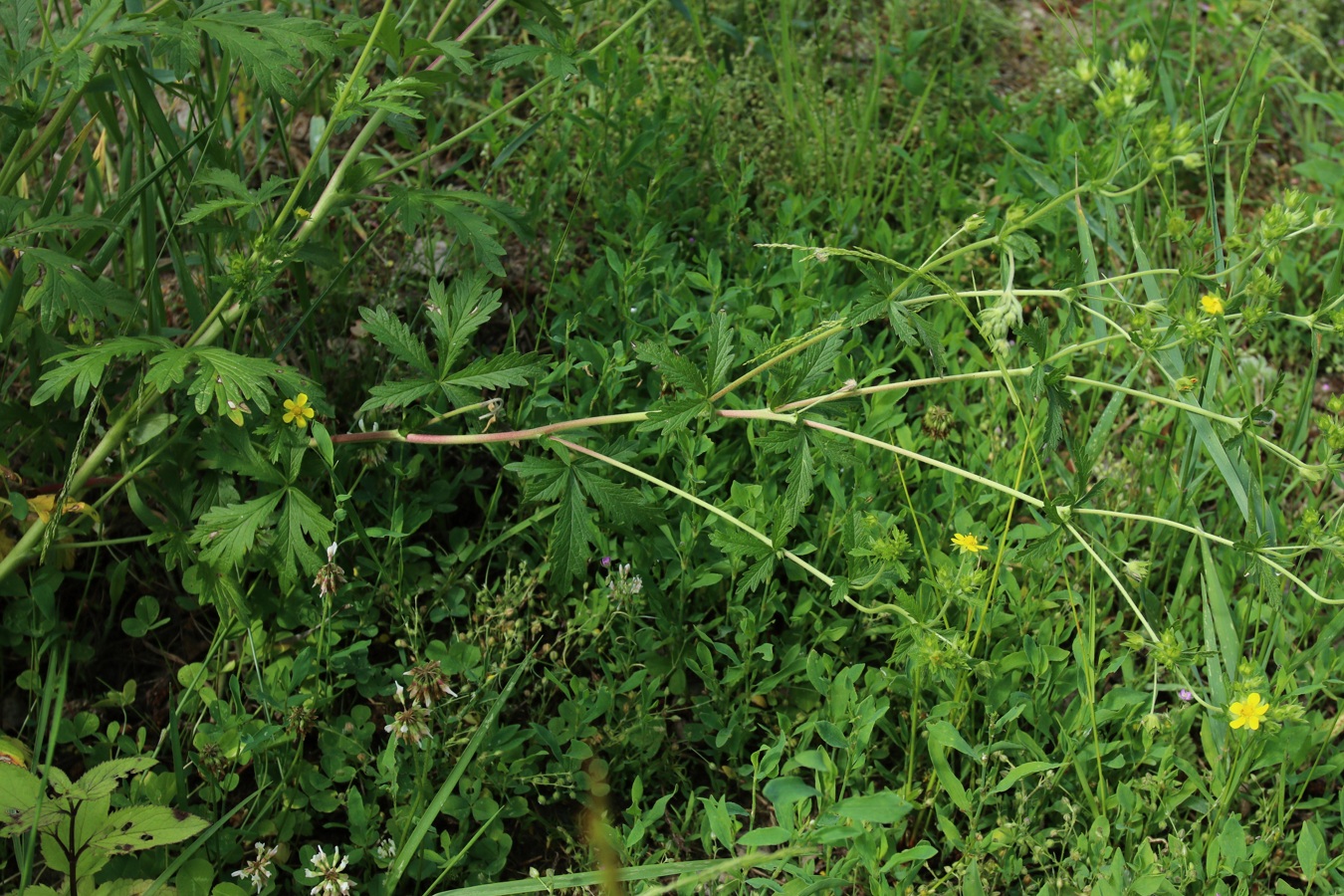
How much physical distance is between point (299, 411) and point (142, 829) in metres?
0.72

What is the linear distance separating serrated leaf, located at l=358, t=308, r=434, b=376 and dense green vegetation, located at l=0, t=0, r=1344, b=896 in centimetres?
1

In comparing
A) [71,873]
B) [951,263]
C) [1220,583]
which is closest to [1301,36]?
[951,263]

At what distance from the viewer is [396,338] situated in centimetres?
199

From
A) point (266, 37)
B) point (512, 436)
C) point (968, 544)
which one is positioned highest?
point (266, 37)

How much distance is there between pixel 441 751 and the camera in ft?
6.45

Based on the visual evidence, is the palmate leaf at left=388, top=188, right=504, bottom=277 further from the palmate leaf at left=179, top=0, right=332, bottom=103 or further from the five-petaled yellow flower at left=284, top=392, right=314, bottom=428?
the five-petaled yellow flower at left=284, top=392, right=314, bottom=428

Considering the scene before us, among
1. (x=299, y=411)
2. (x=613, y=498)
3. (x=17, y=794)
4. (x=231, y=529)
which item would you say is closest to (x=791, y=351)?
(x=613, y=498)

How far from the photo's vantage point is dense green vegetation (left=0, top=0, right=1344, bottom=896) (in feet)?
5.77

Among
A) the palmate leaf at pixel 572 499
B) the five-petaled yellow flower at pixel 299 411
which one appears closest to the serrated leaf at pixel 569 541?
the palmate leaf at pixel 572 499

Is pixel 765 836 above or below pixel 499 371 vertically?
below

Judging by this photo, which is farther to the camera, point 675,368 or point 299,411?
point 299,411

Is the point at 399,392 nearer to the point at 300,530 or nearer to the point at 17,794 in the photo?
the point at 300,530

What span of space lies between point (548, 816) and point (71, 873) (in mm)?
780

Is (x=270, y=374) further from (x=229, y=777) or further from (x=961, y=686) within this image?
(x=961, y=686)
